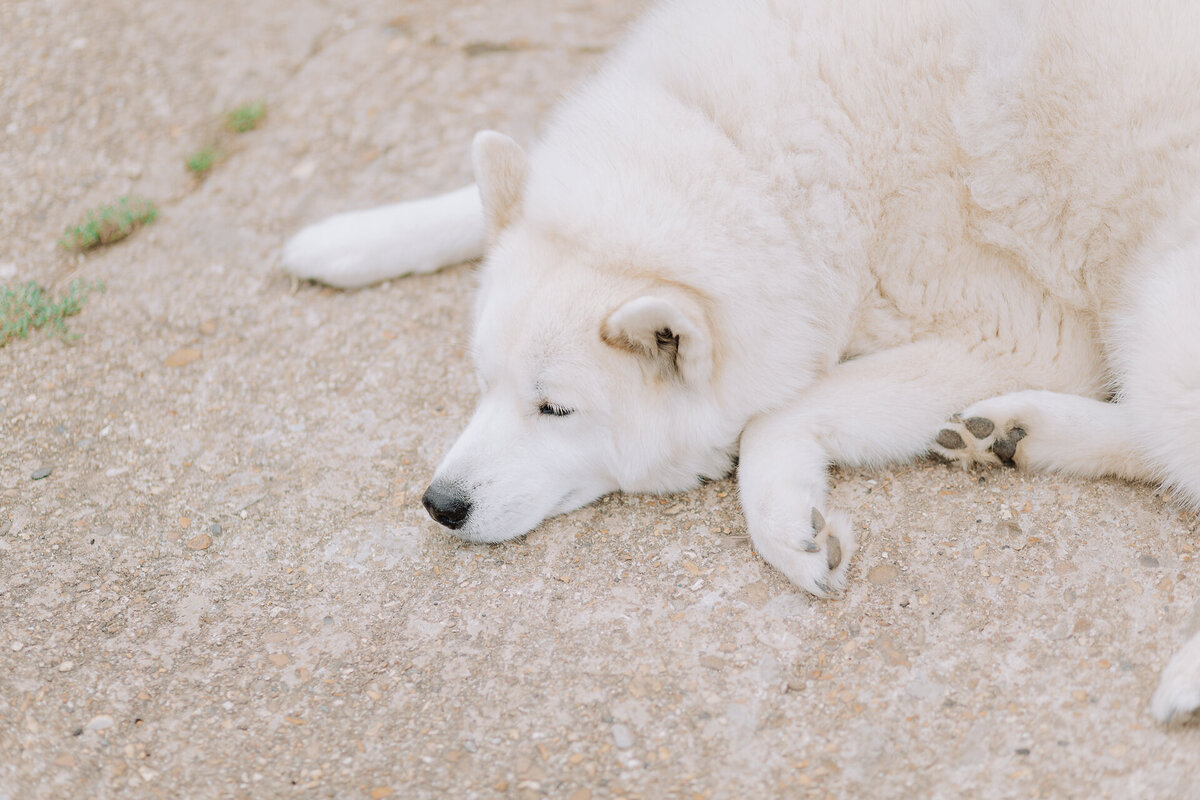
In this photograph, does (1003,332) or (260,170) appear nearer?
(1003,332)

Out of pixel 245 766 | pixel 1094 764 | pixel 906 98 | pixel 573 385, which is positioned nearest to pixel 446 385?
pixel 573 385

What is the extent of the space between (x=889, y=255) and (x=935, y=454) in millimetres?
655

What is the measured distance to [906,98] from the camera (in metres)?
3.12

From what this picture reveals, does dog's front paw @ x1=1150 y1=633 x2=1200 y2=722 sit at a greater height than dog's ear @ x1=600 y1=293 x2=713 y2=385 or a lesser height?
lesser

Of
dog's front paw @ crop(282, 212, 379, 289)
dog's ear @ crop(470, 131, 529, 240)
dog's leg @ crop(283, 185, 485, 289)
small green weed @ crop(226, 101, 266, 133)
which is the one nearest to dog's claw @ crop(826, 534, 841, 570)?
dog's ear @ crop(470, 131, 529, 240)

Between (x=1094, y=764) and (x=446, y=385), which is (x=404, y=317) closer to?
(x=446, y=385)

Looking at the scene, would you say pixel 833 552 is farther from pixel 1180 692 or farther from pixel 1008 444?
pixel 1180 692

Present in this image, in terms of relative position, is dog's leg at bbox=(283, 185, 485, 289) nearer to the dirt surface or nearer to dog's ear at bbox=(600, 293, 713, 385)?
the dirt surface

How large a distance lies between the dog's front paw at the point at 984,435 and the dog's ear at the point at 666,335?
0.80 meters

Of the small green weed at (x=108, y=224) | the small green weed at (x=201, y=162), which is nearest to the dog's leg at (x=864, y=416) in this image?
the small green weed at (x=108, y=224)

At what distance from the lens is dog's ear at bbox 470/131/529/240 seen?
325 centimetres

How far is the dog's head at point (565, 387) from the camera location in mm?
2932

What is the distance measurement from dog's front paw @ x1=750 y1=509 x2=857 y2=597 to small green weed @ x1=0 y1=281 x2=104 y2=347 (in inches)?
112

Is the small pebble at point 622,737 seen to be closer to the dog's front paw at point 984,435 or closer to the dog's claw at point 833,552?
the dog's claw at point 833,552
